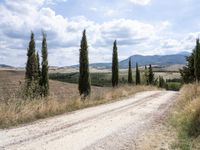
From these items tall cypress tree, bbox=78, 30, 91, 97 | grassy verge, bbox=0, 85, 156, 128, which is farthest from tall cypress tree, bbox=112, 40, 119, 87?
grassy verge, bbox=0, 85, 156, 128

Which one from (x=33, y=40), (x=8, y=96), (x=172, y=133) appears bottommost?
(x=172, y=133)

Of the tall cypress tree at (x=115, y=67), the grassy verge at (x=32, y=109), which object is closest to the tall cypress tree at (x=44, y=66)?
the tall cypress tree at (x=115, y=67)

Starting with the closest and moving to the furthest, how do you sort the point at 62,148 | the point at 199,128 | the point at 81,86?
the point at 62,148 < the point at 199,128 < the point at 81,86

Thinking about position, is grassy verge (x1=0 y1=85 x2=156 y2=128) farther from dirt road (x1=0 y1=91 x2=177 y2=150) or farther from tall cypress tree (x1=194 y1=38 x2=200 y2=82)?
tall cypress tree (x1=194 y1=38 x2=200 y2=82)

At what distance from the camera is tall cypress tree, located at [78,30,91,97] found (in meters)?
31.9

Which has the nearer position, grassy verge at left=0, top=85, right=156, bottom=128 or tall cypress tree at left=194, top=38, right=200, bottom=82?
grassy verge at left=0, top=85, right=156, bottom=128

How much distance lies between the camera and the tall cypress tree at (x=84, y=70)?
31.9 meters

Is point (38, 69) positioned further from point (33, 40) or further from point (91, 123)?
point (91, 123)

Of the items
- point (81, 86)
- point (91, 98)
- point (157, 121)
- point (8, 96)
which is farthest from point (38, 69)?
point (157, 121)

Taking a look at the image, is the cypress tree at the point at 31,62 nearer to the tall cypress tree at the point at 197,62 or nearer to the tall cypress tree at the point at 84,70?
the tall cypress tree at the point at 84,70

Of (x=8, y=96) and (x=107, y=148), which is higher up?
(x=8, y=96)

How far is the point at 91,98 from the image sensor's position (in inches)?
968

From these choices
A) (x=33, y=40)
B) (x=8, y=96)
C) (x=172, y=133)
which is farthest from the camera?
(x=33, y=40)

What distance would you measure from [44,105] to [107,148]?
26.3 feet
